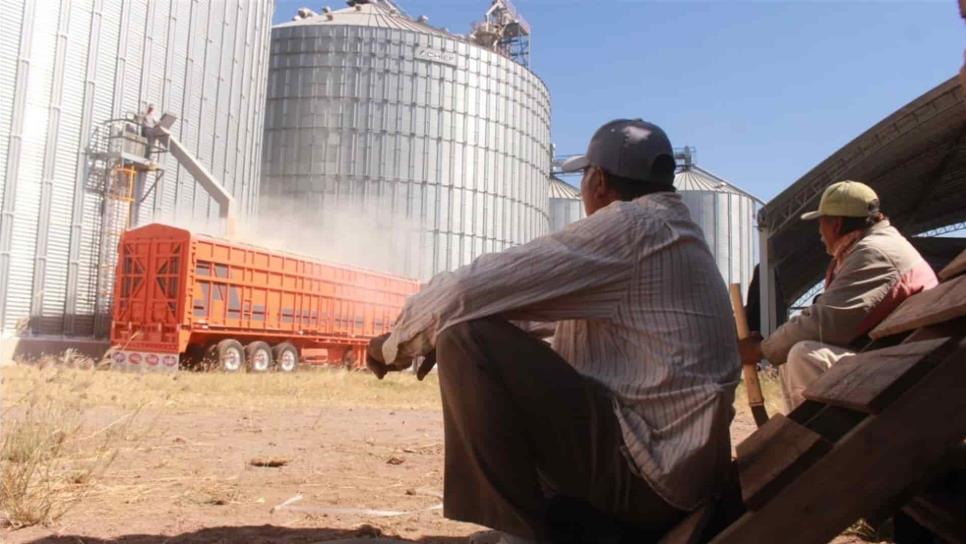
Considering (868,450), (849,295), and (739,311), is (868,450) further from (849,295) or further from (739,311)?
(739,311)

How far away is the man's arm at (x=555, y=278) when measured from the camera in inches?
67.9

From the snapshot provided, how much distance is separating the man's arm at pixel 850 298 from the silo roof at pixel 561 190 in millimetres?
37408

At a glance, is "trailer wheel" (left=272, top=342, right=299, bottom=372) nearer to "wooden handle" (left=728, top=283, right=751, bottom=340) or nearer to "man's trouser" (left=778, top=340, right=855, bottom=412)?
"wooden handle" (left=728, top=283, right=751, bottom=340)

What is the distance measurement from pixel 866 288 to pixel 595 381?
60.5 inches

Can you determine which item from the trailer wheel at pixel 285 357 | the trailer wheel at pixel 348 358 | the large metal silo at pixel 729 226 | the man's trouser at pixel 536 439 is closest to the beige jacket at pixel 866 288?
the man's trouser at pixel 536 439

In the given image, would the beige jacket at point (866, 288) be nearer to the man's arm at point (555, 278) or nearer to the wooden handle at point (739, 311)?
the wooden handle at point (739, 311)

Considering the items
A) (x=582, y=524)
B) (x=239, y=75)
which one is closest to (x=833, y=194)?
(x=582, y=524)

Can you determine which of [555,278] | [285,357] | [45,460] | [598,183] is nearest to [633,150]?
[598,183]

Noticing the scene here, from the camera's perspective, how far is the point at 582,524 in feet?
5.74

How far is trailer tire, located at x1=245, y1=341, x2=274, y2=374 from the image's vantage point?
1666 cm

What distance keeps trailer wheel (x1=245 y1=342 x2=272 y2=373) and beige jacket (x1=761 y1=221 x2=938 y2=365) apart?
1509cm

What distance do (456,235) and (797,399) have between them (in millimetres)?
28156

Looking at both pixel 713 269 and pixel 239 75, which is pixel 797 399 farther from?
pixel 239 75

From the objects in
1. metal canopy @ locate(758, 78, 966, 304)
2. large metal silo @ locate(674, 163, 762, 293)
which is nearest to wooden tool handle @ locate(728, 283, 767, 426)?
metal canopy @ locate(758, 78, 966, 304)
